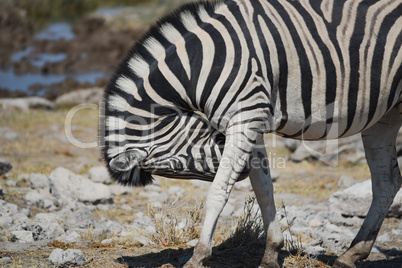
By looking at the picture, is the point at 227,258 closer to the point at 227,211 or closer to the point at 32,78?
the point at 227,211

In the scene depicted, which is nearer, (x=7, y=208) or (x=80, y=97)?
(x=7, y=208)

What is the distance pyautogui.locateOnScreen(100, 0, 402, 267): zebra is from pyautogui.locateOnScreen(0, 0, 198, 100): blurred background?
11938 mm

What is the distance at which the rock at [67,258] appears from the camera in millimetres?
4148

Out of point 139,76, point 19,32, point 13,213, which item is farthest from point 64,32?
point 139,76

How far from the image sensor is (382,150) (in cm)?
473

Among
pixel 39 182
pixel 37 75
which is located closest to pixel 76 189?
pixel 39 182

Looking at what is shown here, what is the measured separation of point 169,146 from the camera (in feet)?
13.5

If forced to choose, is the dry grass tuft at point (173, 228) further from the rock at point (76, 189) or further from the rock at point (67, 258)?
the rock at point (76, 189)

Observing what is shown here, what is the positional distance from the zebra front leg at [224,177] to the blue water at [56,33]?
86.7 ft

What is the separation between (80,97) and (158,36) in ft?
38.7

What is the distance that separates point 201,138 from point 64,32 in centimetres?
2891

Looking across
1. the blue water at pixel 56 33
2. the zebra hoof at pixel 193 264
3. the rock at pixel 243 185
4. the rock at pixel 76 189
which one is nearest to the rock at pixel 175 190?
the rock at pixel 243 185

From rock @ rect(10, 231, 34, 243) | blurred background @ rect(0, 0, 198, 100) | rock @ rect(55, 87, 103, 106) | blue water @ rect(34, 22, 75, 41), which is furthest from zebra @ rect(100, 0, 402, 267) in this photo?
blue water @ rect(34, 22, 75, 41)

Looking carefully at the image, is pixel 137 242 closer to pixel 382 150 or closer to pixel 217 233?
pixel 217 233
